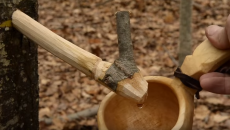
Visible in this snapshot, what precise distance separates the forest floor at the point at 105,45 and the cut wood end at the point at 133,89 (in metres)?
1.04

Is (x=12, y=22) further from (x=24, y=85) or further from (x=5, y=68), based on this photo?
(x=24, y=85)

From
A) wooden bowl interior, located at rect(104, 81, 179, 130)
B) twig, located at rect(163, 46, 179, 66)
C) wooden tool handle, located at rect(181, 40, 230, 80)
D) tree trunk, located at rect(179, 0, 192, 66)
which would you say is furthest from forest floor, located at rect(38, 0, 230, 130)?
wooden tool handle, located at rect(181, 40, 230, 80)

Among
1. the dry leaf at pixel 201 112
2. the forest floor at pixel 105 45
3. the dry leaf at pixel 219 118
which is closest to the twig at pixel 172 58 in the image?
the forest floor at pixel 105 45

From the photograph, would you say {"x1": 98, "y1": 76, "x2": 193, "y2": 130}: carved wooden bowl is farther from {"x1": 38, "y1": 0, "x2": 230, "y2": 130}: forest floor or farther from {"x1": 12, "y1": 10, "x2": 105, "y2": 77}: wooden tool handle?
{"x1": 38, "y1": 0, "x2": 230, "y2": 130}: forest floor

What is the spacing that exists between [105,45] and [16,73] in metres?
2.01

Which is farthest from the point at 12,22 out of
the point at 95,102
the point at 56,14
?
the point at 56,14

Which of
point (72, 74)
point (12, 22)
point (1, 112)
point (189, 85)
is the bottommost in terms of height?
point (72, 74)

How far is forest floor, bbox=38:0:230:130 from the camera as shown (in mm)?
1976

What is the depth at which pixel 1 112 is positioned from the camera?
1079 millimetres

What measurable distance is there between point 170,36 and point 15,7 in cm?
237

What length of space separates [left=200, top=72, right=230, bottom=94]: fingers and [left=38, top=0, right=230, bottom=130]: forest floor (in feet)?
3.03

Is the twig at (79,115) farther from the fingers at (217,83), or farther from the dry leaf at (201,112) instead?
the fingers at (217,83)

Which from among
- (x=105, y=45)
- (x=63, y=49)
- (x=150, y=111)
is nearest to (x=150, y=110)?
(x=150, y=111)

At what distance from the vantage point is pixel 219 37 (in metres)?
0.95
